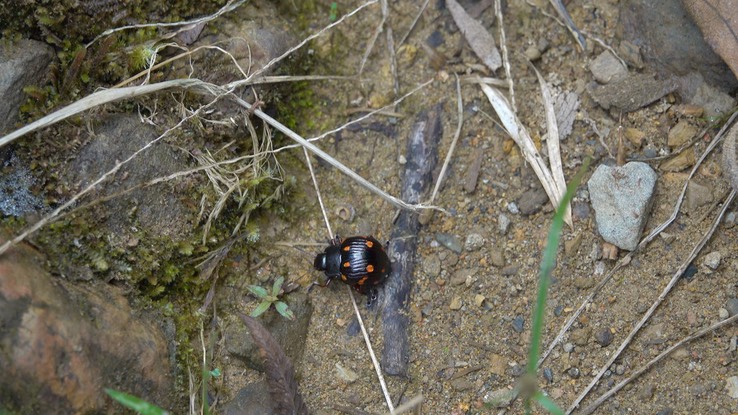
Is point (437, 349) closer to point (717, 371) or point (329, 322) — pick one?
point (329, 322)

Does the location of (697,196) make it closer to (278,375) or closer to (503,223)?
(503,223)

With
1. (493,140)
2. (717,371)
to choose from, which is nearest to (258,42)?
(493,140)

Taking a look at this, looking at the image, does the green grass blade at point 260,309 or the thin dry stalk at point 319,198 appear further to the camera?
the thin dry stalk at point 319,198

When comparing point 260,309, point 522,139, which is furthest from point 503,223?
point 260,309

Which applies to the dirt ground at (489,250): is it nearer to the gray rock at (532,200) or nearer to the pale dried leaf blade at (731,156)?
the gray rock at (532,200)

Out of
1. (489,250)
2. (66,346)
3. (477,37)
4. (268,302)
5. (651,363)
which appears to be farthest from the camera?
(477,37)

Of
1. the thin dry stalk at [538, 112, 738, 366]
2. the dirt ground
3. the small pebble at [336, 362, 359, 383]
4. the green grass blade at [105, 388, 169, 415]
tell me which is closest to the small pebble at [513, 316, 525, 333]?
the dirt ground

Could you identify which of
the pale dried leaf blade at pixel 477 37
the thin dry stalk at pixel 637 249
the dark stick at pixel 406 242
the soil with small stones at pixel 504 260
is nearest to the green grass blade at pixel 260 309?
the soil with small stones at pixel 504 260
